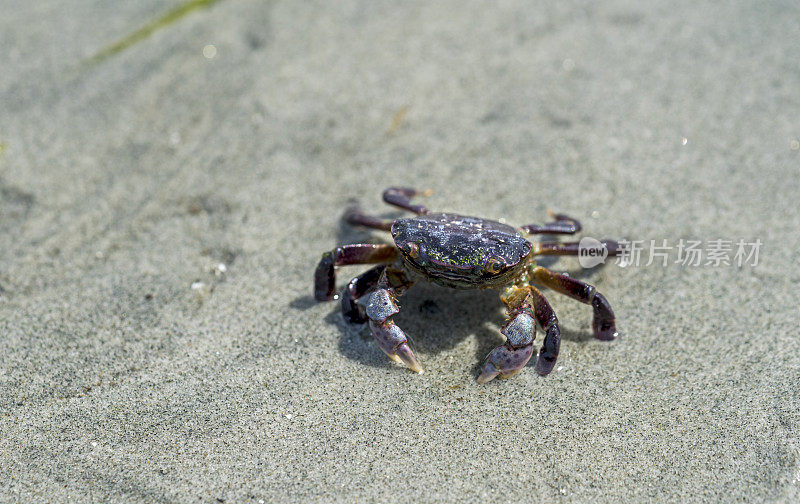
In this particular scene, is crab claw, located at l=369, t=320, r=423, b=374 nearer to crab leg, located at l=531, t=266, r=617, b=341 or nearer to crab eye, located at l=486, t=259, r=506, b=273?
crab eye, located at l=486, t=259, r=506, b=273

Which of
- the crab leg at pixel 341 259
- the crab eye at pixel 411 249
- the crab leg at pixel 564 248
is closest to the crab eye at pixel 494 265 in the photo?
the crab eye at pixel 411 249

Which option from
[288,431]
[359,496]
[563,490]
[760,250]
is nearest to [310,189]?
[288,431]

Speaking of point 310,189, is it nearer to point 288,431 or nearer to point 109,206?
point 109,206

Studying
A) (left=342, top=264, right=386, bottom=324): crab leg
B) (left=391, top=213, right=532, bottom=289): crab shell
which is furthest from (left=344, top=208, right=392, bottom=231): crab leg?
(left=391, top=213, right=532, bottom=289): crab shell

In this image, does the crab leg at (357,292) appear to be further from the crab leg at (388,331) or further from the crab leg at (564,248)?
the crab leg at (564,248)

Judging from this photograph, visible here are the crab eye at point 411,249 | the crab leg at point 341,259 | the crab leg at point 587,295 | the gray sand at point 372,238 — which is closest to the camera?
the gray sand at point 372,238

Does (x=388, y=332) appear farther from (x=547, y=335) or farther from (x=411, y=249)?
(x=547, y=335)

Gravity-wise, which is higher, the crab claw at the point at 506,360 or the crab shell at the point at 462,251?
the crab shell at the point at 462,251
